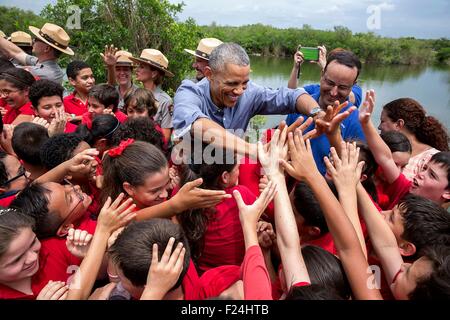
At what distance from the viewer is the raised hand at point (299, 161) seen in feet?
5.44

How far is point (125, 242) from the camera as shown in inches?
55.0

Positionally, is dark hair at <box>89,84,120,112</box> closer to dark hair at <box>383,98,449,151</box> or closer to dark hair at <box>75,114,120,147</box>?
dark hair at <box>75,114,120,147</box>

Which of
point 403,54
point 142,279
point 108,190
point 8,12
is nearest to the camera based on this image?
point 142,279

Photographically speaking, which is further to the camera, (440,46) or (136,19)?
(440,46)

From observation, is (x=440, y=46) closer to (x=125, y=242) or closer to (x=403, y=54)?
(x=403, y=54)

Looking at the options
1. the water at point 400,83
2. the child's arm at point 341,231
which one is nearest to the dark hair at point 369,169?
the child's arm at point 341,231

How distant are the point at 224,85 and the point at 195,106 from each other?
24 centimetres

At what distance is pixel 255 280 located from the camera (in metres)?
1.31

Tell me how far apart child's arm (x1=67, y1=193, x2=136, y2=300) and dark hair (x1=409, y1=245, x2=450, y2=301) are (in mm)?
1307

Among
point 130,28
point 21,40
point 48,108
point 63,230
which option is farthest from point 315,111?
point 130,28

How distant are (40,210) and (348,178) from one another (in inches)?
63.6

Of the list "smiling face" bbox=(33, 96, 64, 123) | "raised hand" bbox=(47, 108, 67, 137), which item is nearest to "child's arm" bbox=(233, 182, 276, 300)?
"raised hand" bbox=(47, 108, 67, 137)
